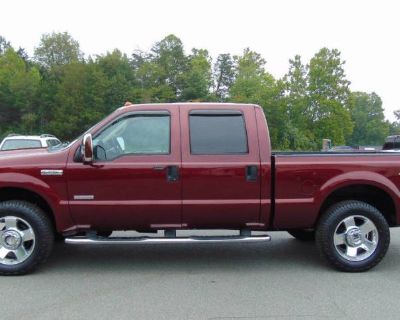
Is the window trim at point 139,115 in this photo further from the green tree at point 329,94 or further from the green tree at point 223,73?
the green tree at point 223,73

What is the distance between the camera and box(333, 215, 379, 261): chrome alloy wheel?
19.9 ft

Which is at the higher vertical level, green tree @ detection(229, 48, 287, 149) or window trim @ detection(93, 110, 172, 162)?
green tree @ detection(229, 48, 287, 149)

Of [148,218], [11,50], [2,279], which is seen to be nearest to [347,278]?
[148,218]

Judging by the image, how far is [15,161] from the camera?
5816 mm

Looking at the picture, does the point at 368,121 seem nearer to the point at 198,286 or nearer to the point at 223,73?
the point at 223,73

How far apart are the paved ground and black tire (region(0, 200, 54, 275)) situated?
0.12 metres

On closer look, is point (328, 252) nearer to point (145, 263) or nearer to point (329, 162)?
point (329, 162)

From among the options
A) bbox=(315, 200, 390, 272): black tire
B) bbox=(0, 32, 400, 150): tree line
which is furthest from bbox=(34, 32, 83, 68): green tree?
bbox=(315, 200, 390, 272): black tire

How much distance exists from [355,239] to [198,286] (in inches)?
78.7

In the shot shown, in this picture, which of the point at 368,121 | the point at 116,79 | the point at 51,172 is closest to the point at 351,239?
the point at 51,172

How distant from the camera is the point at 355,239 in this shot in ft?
19.9

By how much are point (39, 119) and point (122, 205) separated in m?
66.2

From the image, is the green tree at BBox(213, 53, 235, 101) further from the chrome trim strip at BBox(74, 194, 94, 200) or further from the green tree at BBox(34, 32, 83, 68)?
the chrome trim strip at BBox(74, 194, 94, 200)

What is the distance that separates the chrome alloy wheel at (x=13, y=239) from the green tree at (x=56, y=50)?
279ft
